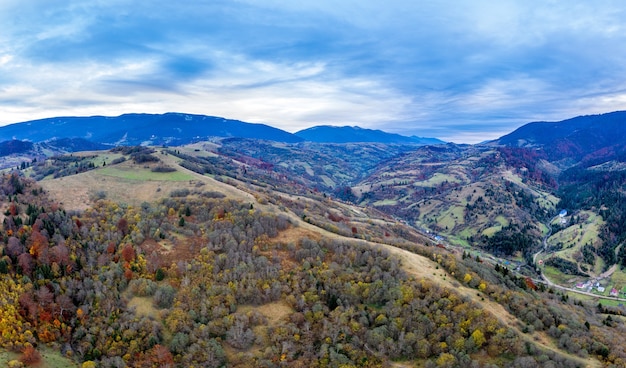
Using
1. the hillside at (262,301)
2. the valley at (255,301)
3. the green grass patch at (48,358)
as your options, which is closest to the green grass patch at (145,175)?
the valley at (255,301)

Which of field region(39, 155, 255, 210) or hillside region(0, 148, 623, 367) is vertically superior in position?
field region(39, 155, 255, 210)

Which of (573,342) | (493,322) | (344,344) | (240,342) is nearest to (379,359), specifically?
(344,344)

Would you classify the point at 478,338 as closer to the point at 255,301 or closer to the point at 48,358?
the point at 255,301

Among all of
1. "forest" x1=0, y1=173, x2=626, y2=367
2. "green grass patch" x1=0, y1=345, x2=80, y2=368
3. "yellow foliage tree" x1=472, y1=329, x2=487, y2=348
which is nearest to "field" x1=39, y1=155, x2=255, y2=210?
"forest" x1=0, y1=173, x2=626, y2=367

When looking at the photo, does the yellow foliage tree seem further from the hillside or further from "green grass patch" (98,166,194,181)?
"green grass patch" (98,166,194,181)

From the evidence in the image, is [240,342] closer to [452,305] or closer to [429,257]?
[452,305]

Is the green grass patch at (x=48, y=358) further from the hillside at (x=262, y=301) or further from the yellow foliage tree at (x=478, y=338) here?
the yellow foliage tree at (x=478, y=338)
